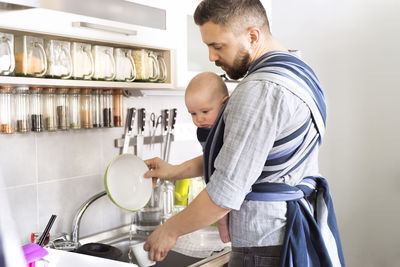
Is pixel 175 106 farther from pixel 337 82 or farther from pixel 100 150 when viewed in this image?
pixel 337 82

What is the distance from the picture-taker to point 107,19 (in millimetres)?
1515

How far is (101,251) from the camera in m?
1.52

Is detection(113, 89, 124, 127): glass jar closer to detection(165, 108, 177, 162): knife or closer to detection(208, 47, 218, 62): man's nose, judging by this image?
detection(165, 108, 177, 162): knife

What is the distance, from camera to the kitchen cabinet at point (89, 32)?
4.21ft

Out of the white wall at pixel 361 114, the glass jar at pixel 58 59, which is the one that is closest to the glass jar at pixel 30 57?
the glass jar at pixel 58 59

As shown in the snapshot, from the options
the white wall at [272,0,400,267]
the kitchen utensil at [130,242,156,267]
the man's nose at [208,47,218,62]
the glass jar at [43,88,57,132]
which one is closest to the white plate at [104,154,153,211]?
the kitchen utensil at [130,242,156,267]

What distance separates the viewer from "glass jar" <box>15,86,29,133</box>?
5.32 feet

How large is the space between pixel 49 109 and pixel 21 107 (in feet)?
0.37

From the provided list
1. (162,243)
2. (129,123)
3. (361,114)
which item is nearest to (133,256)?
(162,243)

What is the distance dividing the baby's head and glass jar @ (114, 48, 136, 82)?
0.95 feet

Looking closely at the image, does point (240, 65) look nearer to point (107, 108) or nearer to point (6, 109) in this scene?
point (107, 108)

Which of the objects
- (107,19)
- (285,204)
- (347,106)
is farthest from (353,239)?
(107,19)

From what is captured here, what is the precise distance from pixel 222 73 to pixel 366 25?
100 centimetres

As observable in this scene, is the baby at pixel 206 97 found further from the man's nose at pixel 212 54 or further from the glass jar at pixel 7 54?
the glass jar at pixel 7 54
